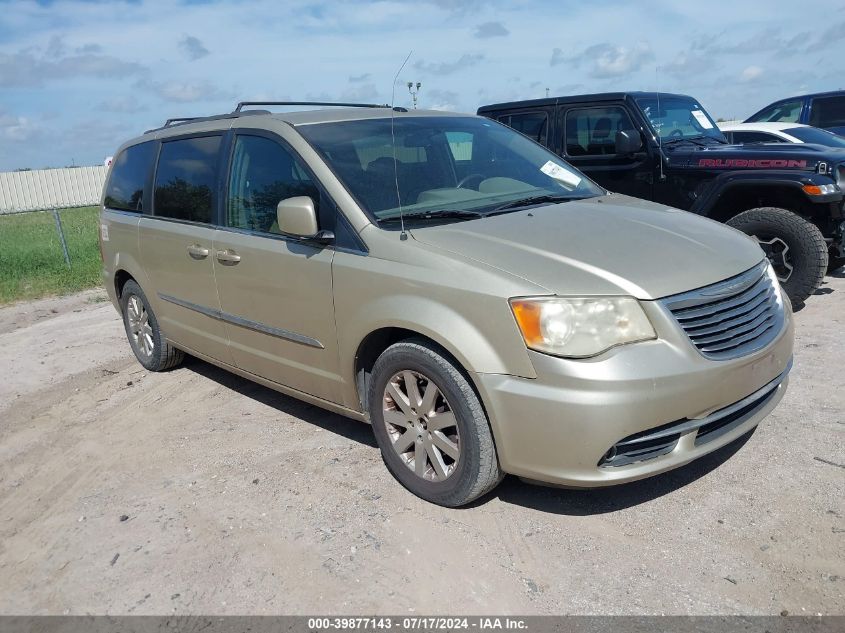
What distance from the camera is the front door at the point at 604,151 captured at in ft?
22.7

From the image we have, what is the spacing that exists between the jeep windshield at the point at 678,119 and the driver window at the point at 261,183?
423cm

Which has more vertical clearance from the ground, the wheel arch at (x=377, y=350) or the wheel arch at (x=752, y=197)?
the wheel arch at (x=752, y=197)

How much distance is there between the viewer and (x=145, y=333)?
19.1 ft

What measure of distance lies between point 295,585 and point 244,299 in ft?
6.00

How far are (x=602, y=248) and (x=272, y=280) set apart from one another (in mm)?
1769

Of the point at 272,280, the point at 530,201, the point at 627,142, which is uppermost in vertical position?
the point at 627,142

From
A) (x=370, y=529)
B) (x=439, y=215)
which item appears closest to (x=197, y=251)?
(x=439, y=215)

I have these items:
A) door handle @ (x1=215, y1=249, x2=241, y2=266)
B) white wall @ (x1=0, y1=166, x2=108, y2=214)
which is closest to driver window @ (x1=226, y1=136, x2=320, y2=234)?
door handle @ (x1=215, y1=249, x2=241, y2=266)

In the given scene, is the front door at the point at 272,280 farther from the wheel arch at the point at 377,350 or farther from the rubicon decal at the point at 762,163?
the rubicon decal at the point at 762,163

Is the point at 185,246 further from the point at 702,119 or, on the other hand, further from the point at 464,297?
the point at 702,119

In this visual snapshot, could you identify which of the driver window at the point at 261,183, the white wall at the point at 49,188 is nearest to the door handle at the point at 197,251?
the driver window at the point at 261,183

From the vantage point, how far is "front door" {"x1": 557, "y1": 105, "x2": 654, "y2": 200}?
6.93 m

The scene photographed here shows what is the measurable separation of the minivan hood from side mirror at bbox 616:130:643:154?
2909mm

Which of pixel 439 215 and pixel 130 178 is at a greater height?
pixel 130 178
